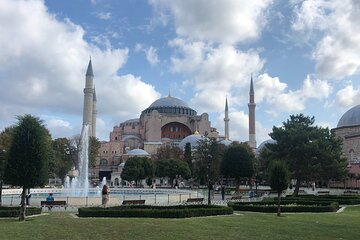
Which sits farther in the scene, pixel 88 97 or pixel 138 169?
pixel 88 97

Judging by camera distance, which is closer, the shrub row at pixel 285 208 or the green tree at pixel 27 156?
the green tree at pixel 27 156

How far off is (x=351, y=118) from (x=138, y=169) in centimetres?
3230

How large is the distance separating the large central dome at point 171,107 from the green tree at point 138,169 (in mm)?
43957

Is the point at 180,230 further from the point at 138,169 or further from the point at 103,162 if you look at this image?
the point at 103,162

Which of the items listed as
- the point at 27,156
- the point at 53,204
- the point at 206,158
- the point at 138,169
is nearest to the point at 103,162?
the point at 138,169

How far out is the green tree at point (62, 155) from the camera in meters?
55.2

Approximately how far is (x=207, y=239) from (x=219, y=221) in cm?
386

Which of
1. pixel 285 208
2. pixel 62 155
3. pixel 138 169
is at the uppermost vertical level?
pixel 62 155

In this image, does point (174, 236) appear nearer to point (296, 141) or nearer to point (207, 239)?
point (207, 239)

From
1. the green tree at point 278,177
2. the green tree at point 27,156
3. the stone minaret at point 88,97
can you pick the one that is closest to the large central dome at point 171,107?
the stone minaret at point 88,97

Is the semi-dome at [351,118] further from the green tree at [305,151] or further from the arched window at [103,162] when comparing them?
the arched window at [103,162]

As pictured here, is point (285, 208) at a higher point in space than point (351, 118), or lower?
lower

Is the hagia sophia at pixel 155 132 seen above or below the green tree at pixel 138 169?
above

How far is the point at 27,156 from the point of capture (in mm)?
15492
